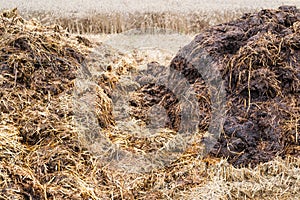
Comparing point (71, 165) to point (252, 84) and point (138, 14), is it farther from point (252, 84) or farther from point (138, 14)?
point (138, 14)

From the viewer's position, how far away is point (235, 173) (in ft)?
15.8

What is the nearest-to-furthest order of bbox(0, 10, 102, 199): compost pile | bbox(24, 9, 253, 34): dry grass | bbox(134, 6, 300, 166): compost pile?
1. bbox(0, 10, 102, 199): compost pile
2. bbox(134, 6, 300, 166): compost pile
3. bbox(24, 9, 253, 34): dry grass

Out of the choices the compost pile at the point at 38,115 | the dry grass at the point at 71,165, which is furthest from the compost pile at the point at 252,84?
the compost pile at the point at 38,115

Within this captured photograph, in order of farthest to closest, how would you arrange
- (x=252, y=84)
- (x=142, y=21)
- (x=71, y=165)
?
(x=142, y=21) < (x=252, y=84) < (x=71, y=165)

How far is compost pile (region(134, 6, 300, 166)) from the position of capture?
5.09 meters

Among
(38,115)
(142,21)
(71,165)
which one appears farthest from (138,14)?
(71,165)

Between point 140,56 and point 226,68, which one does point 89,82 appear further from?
point 140,56

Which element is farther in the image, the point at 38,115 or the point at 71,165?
the point at 38,115

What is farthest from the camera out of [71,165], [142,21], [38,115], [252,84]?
[142,21]

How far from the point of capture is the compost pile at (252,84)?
509 cm

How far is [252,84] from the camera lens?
17.8 feet

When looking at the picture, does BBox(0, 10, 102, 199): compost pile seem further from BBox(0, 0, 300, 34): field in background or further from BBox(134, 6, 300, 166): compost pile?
BBox(0, 0, 300, 34): field in background

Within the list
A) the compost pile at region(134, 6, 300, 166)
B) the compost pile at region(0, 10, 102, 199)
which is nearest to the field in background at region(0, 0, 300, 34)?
the compost pile at region(0, 10, 102, 199)

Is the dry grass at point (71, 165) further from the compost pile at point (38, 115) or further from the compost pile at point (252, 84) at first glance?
the compost pile at point (252, 84)
